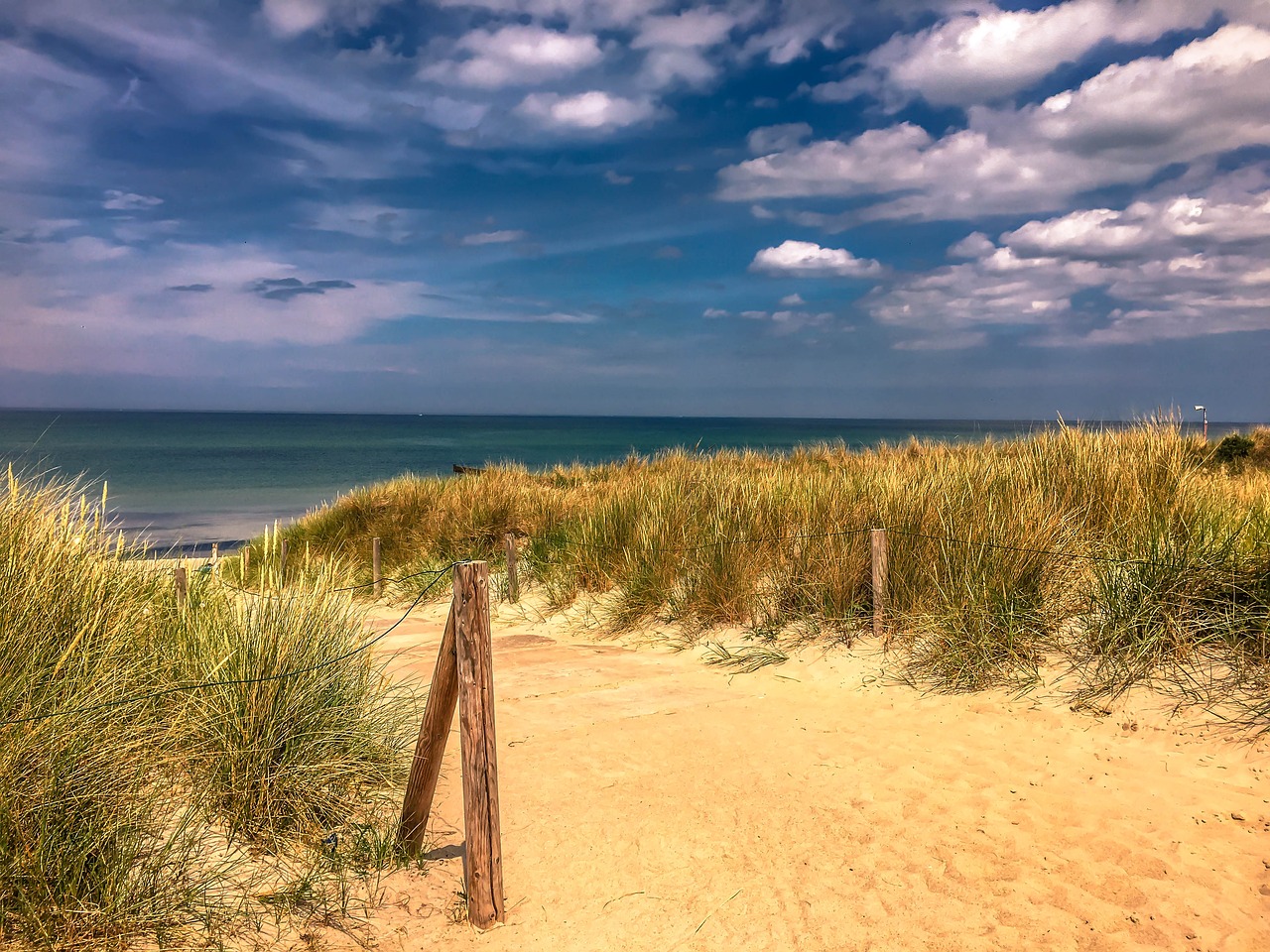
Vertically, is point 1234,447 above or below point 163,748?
above

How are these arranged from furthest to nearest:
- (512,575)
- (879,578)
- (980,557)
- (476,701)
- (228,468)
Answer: (228,468) → (512,575) → (879,578) → (980,557) → (476,701)

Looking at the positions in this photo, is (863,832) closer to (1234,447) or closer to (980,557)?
(980,557)

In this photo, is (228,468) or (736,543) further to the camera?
(228,468)

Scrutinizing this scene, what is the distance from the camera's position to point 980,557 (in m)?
6.51

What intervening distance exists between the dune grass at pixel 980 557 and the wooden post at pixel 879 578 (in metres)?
0.13

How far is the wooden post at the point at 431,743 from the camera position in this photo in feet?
11.3

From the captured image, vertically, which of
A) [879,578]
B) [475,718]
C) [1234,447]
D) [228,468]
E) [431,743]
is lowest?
[228,468]

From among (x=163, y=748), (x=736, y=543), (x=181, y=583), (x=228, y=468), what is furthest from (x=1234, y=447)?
(x=228, y=468)

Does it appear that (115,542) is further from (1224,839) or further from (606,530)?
(1224,839)

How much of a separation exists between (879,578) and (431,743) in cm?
459

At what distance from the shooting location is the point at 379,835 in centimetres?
398

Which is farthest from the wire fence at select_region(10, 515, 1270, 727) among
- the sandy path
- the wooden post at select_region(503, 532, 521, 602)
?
the wooden post at select_region(503, 532, 521, 602)

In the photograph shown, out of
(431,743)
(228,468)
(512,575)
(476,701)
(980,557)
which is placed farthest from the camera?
(228,468)

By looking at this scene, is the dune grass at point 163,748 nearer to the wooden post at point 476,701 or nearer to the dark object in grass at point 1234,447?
the wooden post at point 476,701
